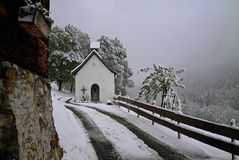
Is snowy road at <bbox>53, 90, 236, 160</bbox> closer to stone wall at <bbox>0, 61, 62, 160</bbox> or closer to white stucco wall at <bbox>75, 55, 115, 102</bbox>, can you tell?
stone wall at <bbox>0, 61, 62, 160</bbox>

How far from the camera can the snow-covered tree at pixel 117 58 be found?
4088 cm

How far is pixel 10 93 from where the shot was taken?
11.2 ft

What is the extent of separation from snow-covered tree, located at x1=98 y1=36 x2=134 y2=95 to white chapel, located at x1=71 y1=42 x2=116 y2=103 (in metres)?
8.49

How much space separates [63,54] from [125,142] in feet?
109

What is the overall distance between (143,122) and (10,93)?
404 inches

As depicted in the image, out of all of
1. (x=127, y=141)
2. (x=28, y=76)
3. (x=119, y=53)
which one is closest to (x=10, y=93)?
(x=28, y=76)

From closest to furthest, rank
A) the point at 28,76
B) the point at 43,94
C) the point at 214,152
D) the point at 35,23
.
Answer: the point at 35,23, the point at 28,76, the point at 43,94, the point at 214,152

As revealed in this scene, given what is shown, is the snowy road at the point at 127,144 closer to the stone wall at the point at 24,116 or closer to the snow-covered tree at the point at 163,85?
the stone wall at the point at 24,116

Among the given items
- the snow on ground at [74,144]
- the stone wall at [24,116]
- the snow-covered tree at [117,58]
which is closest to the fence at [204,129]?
the snow on ground at [74,144]

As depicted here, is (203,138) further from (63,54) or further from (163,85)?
(63,54)

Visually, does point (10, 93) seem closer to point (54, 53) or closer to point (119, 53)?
point (54, 53)

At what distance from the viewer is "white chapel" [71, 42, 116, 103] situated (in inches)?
1208

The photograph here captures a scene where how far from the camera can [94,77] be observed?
30.9m

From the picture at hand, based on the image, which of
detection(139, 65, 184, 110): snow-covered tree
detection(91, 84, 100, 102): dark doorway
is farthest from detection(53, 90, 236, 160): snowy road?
detection(91, 84, 100, 102): dark doorway
